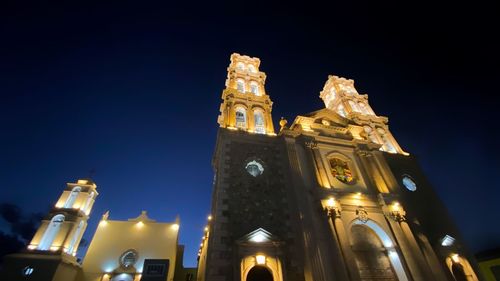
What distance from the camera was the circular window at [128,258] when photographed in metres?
24.7

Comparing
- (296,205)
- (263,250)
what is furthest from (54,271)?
(296,205)

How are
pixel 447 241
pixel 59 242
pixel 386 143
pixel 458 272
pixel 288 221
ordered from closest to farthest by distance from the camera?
pixel 288 221
pixel 458 272
pixel 447 241
pixel 59 242
pixel 386 143

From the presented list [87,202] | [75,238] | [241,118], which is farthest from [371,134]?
[75,238]

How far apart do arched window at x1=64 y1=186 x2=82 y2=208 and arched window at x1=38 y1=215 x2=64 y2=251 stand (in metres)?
1.58

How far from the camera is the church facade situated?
1336 cm

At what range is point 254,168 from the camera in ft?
56.6

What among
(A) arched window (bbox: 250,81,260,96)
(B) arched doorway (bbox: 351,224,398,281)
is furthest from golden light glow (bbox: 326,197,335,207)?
(A) arched window (bbox: 250,81,260,96)

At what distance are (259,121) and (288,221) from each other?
33.4 feet

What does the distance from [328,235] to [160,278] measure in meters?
11.1

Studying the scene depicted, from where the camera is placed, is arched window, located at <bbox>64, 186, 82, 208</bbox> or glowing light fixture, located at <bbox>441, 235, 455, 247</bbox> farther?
arched window, located at <bbox>64, 186, 82, 208</bbox>

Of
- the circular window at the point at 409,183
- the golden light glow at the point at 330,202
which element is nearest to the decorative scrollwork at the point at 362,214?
the golden light glow at the point at 330,202

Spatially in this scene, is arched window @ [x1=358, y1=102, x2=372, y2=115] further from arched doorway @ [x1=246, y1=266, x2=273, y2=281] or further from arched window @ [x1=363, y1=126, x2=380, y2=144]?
arched doorway @ [x1=246, y1=266, x2=273, y2=281]

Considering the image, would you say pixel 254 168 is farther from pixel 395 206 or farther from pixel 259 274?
pixel 395 206

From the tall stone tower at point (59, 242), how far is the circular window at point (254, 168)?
62.5 feet
